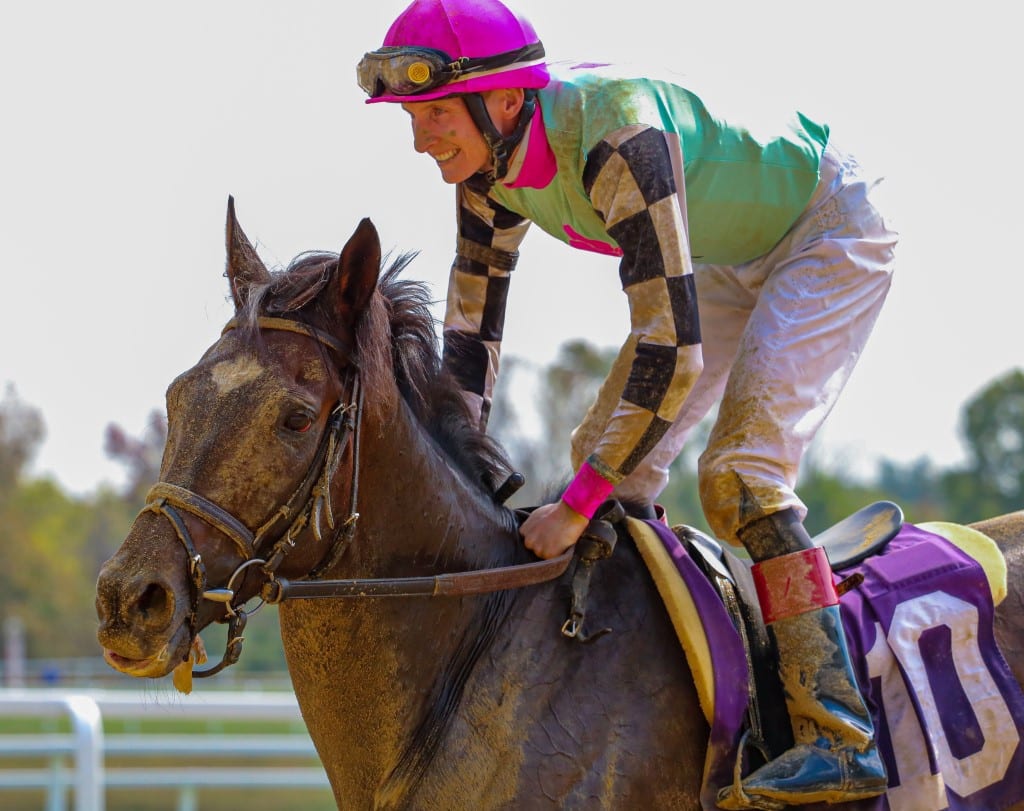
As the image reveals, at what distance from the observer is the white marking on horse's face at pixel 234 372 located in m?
3.42

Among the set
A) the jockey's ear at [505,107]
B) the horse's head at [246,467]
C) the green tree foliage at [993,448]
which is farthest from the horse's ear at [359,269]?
the green tree foliage at [993,448]

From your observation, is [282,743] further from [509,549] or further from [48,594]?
[48,594]

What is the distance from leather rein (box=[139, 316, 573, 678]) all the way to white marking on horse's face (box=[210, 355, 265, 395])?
14 cm

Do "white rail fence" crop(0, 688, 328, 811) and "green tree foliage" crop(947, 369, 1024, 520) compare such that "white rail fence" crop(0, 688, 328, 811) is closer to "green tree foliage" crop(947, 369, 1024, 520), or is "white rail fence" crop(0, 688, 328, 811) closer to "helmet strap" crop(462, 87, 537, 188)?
"helmet strap" crop(462, 87, 537, 188)

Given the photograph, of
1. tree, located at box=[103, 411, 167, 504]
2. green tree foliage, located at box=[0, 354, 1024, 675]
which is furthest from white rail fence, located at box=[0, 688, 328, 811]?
green tree foliage, located at box=[0, 354, 1024, 675]

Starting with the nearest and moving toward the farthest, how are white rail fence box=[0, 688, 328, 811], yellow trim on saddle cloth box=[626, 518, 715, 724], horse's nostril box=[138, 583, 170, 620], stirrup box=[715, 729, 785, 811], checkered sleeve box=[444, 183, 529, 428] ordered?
horse's nostril box=[138, 583, 170, 620] → stirrup box=[715, 729, 785, 811] → yellow trim on saddle cloth box=[626, 518, 715, 724] → checkered sleeve box=[444, 183, 529, 428] → white rail fence box=[0, 688, 328, 811]

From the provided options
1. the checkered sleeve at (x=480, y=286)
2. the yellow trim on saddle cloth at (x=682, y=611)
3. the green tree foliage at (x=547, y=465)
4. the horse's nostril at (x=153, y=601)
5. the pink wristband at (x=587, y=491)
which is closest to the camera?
the horse's nostril at (x=153, y=601)

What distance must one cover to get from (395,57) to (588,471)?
1.28m

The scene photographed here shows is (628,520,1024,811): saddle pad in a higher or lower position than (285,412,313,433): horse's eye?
lower

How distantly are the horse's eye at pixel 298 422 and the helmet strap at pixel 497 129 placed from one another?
105 cm

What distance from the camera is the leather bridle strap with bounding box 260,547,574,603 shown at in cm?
343

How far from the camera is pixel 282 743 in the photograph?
29.5 feet

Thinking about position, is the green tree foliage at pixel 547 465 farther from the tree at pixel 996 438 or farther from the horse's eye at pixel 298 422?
the horse's eye at pixel 298 422

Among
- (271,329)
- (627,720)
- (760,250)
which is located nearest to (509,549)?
(627,720)
